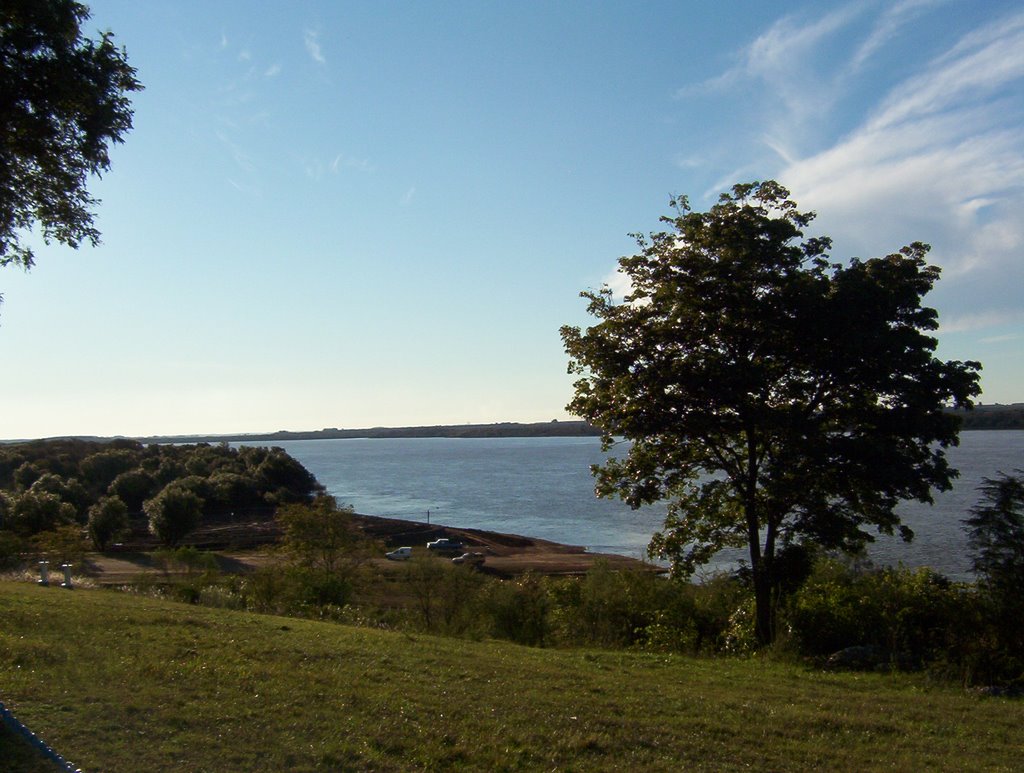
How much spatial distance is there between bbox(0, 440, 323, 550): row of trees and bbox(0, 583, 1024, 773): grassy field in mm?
37291

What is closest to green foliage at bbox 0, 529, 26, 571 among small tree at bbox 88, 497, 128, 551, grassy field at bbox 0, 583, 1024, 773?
grassy field at bbox 0, 583, 1024, 773

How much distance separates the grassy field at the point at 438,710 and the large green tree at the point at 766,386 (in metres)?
4.32

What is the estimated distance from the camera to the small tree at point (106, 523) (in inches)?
2186

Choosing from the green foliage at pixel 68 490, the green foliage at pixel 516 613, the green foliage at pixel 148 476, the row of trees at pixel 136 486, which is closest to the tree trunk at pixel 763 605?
the green foliage at pixel 516 613

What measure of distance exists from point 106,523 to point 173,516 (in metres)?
4.89

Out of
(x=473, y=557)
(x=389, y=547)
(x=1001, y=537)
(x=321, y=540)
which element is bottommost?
(x=389, y=547)

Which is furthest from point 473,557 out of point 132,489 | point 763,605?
point 132,489

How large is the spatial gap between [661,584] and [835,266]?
33.5 ft

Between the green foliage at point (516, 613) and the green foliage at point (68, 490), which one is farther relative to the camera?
the green foliage at point (68, 490)

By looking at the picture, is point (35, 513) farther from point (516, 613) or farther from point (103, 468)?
point (103, 468)

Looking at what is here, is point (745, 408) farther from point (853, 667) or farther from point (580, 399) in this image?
point (853, 667)

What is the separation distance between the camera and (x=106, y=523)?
55625 mm

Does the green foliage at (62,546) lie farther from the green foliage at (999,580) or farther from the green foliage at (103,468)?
the green foliage at (103,468)

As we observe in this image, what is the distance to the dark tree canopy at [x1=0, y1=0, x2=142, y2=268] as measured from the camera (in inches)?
345
